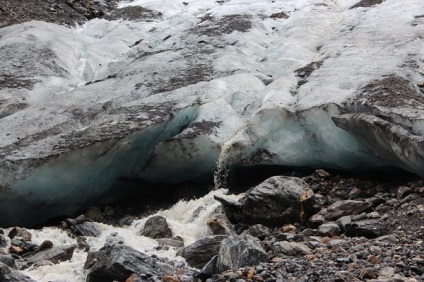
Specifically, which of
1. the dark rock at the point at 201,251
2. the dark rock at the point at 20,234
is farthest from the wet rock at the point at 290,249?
the dark rock at the point at 20,234

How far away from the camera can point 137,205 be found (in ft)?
50.6

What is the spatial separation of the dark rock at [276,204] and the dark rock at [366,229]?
64.0 inches

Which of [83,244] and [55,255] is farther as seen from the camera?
[83,244]

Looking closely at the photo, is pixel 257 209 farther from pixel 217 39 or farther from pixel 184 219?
pixel 217 39

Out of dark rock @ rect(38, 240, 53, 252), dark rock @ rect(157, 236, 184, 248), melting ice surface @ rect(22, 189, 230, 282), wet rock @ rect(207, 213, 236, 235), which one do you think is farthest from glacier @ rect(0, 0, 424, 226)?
dark rock @ rect(157, 236, 184, 248)

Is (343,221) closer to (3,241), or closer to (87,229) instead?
(87,229)

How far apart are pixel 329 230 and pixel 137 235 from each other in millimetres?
4617

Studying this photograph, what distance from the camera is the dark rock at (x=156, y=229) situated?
40.7 ft

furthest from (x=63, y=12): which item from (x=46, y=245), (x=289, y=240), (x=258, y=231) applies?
(x=289, y=240)

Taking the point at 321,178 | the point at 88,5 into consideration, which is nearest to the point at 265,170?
the point at 321,178

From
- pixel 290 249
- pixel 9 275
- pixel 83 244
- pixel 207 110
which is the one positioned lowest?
pixel 83 244

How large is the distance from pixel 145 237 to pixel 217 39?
11.5 m

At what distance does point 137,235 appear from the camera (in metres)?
12.8

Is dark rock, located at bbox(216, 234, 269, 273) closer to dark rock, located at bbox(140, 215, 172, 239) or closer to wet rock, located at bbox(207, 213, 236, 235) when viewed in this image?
wet rock, located at bbox(207, 213, 236, 235)
